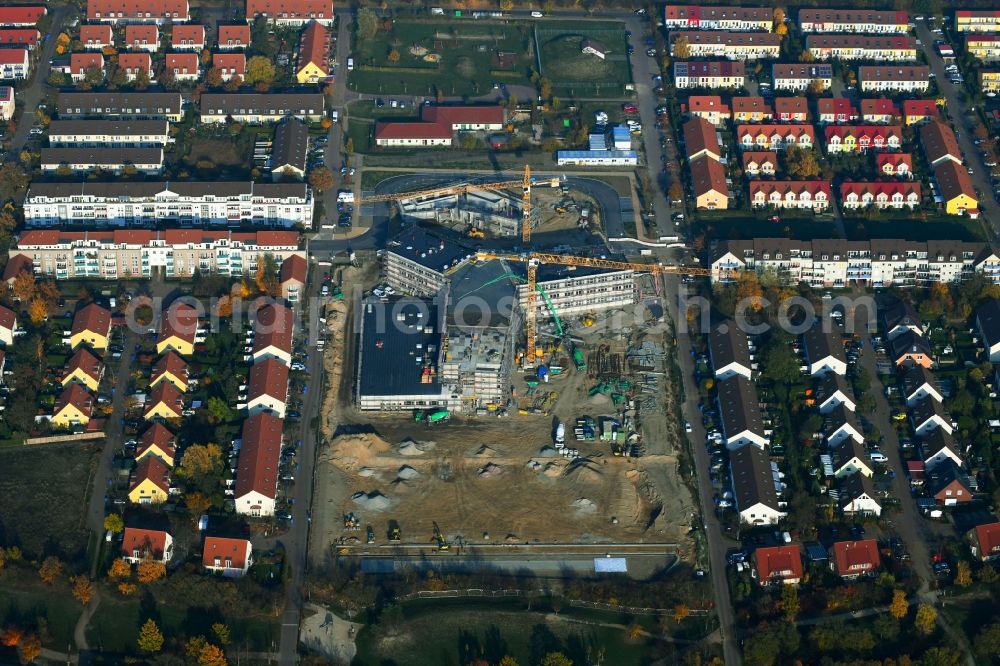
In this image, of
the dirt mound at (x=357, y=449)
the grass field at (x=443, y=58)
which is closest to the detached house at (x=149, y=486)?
the dirt mound at (x=357, y=449)

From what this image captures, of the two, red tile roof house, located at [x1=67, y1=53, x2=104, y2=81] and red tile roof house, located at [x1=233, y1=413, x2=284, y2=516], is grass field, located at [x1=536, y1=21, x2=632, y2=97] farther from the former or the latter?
red tile roof house, located at [x1=233, y1=413, x2=284, y2=516]

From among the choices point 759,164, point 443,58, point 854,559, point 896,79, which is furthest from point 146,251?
point 896,79

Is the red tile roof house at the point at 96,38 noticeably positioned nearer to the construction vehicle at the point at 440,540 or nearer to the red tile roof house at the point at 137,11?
the red tile roof house at the point at 137,11

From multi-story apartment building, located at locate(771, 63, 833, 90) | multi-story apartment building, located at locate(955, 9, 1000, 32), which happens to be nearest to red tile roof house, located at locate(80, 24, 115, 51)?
multi-story apartment building, located at locate(771, 63, 833, 90)

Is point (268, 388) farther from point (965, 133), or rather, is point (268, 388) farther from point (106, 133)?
point (965, 133)

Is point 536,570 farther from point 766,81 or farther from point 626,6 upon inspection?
point 626,6
